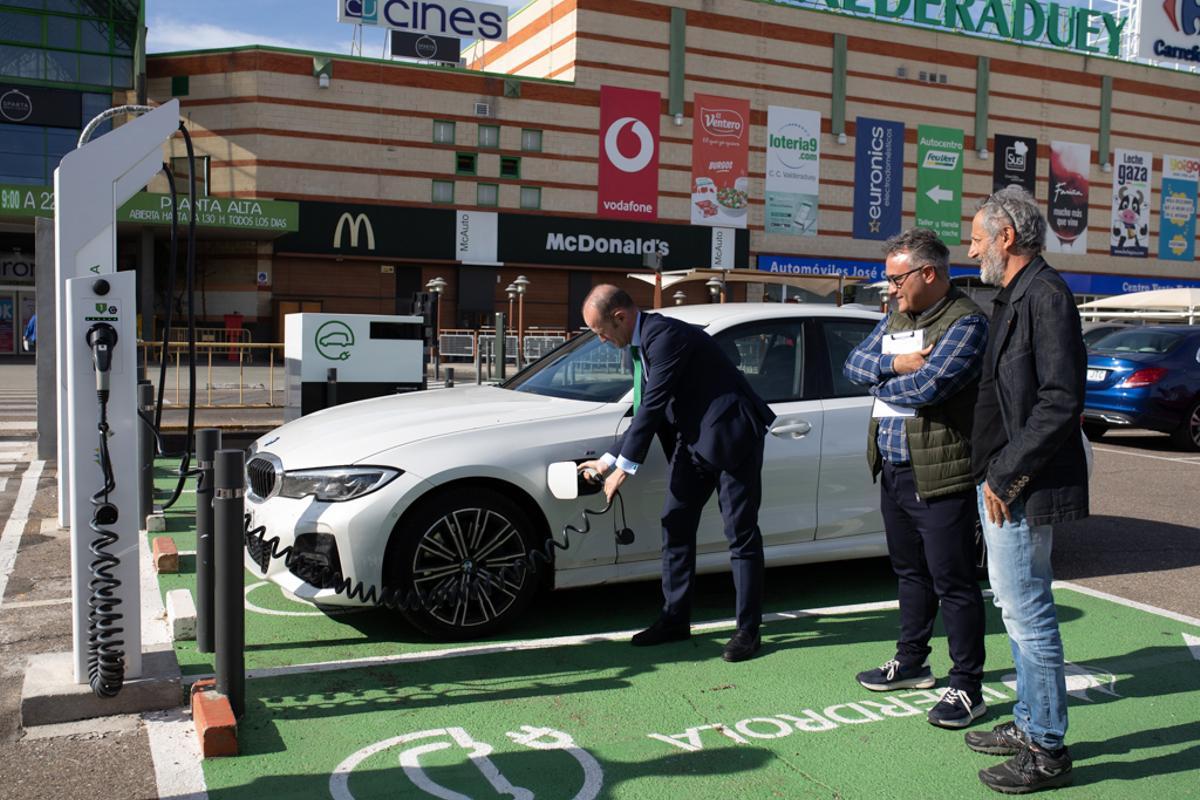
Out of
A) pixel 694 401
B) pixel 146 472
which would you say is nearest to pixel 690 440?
pixel 694 401

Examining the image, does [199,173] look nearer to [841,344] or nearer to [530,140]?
[530,140]

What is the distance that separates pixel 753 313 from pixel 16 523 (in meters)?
5.41

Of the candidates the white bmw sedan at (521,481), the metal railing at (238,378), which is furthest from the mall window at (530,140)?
the white bmw sedan at (521,481)

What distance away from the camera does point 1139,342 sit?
1385 centimetres

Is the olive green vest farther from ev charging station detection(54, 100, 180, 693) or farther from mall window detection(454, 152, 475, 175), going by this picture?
mall window detection(454, 152, 475, 175)

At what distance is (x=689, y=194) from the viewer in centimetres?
3866

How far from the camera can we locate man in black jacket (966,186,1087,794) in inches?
127

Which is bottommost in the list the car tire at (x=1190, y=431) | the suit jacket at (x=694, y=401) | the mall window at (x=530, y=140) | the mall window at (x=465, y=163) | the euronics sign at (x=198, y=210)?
the car tire at (x=1190, y=431)

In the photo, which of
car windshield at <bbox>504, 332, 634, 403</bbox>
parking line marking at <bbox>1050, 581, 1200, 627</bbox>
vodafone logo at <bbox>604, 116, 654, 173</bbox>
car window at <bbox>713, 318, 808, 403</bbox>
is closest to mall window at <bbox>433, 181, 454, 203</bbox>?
vodafone logo at <bbox>604, 116, 654, 173</bbox>

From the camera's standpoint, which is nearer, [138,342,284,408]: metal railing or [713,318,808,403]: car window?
[713,318,808,403]: car window

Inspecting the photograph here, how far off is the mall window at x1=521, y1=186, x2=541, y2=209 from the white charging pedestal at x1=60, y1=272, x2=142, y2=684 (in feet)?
111

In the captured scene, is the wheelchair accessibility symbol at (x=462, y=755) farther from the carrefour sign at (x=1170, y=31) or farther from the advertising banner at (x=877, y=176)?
the carrefour sign at (x=1170, y=31)

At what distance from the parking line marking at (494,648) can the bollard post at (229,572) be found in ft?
2.19

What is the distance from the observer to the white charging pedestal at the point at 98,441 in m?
3.74
